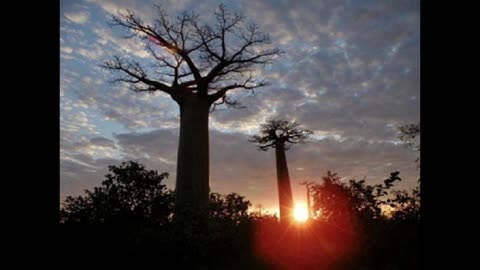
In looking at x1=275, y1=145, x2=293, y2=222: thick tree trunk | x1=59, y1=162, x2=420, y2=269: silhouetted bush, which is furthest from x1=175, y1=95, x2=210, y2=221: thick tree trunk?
x1=275, y1=145, x2=293, y2=222: thick tree trunk

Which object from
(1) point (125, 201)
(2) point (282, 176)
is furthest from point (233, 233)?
(2) point (282, 176)

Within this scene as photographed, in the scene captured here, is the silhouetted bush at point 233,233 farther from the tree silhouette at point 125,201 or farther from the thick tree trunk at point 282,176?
the thick tree trunk at point 282,176

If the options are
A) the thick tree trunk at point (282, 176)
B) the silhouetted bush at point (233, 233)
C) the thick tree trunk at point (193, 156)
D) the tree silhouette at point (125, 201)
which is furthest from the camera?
the thick tree trunk at point (282, 176)

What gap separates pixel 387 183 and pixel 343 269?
5.55ft

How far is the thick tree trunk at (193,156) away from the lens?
12836 millimetres

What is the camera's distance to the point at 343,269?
281 inches

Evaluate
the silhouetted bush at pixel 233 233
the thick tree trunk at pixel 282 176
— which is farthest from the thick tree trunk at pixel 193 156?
the thick tree trunk at pixel 282 176

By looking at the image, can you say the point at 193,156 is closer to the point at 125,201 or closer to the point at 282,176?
the point at 125,201

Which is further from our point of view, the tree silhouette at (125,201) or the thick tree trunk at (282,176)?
the thick tree trunk at (282,176)

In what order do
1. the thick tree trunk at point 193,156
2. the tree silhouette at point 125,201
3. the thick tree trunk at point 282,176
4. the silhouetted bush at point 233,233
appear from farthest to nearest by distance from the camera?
the thick tree trunk at point 282,176 < the thick tree trunk at point 193,156 < the tree silhouette at point 125,201 < the silhouetted bush at point 233,233

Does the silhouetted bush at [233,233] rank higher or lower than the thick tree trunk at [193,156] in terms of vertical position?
lower
